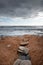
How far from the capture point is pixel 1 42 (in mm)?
2924

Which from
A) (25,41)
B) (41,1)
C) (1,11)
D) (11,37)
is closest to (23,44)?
(25,41)

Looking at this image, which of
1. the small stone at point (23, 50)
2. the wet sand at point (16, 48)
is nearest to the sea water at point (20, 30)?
the wet sand at point (16, 48)

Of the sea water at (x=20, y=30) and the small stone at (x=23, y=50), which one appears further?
the small stone at (x=23, y=50)

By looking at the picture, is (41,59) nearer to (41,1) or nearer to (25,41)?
(25,41)

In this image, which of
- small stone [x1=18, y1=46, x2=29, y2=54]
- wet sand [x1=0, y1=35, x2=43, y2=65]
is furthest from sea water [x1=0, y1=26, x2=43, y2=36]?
→ small stone [x1=18, y1=46, x2=29, y2=54]

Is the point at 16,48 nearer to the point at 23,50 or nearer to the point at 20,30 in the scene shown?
the point at 23,50

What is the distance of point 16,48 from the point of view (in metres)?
2.88

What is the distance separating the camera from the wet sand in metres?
2.89

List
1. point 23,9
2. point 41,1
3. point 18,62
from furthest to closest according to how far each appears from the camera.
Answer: point 18,62 < point 23,9 < point 41,1

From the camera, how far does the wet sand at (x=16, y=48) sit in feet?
9.48

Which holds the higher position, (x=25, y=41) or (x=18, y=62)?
(x=25, y=41)

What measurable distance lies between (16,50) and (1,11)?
48.2 inches

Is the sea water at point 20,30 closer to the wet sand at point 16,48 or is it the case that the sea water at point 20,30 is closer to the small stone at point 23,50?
the wet sand at point 16,48

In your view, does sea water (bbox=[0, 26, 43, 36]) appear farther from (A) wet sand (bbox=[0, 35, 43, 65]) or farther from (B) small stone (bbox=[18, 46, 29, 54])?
(B) small stone (bbox=[18, 46, 29, 54])
